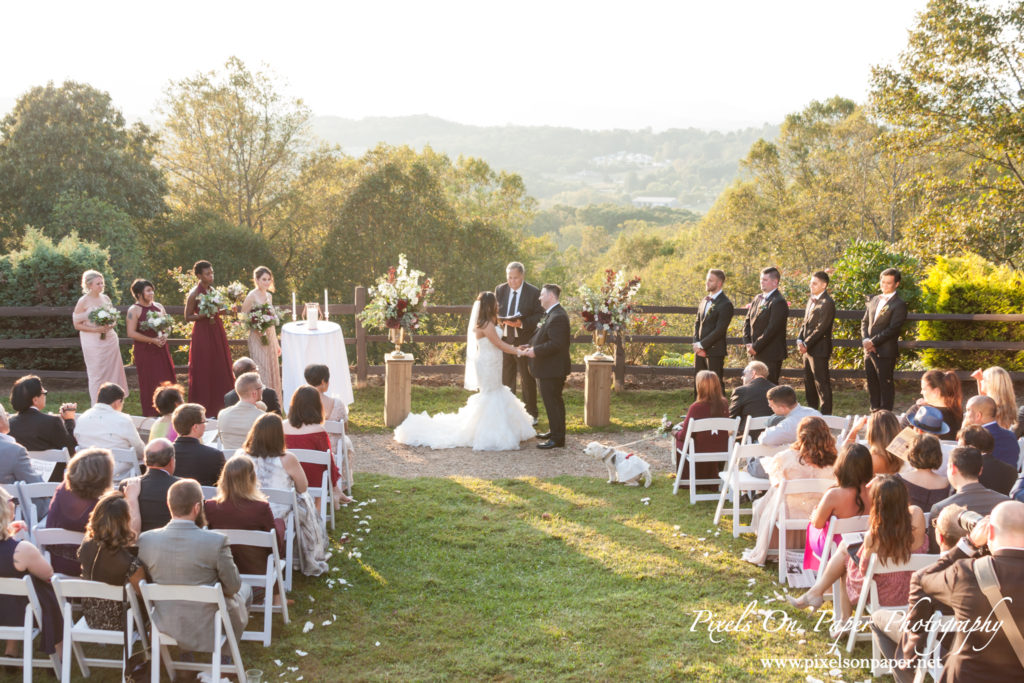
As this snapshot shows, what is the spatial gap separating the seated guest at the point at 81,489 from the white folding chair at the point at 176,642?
0.77 metres

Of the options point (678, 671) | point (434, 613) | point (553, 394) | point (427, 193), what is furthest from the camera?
point (427, 193)

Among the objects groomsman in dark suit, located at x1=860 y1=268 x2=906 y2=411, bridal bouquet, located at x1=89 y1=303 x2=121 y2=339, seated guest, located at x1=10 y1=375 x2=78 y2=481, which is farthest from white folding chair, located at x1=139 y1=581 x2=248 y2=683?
groomsman in dark suit, located at x1=860 y1=268 x2=906 y2=411

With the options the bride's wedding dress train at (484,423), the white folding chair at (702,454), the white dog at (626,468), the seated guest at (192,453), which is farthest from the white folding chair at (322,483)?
the white folding chair at (702,454)

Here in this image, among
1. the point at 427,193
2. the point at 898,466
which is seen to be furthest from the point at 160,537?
the point at 427,193

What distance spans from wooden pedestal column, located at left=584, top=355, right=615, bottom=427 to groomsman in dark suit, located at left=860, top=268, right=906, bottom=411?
3.09 meters

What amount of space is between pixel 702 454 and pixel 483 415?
2.89 m

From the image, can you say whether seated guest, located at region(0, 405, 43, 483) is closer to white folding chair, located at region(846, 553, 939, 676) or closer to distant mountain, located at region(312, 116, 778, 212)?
white folding chair, located at region(846, 553, 939, 676)

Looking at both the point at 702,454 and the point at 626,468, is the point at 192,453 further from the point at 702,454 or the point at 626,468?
the point at 702,454

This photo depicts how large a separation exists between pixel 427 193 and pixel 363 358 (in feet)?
36.8

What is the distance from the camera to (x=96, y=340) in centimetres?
924

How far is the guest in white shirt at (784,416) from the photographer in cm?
628

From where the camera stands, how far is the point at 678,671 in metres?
4.44

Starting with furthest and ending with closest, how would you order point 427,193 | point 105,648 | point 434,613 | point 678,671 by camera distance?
1. point 427,193
2. point 434,613
3. point 105,648
4. point 678,671

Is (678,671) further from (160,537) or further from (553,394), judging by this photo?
(553,394)
